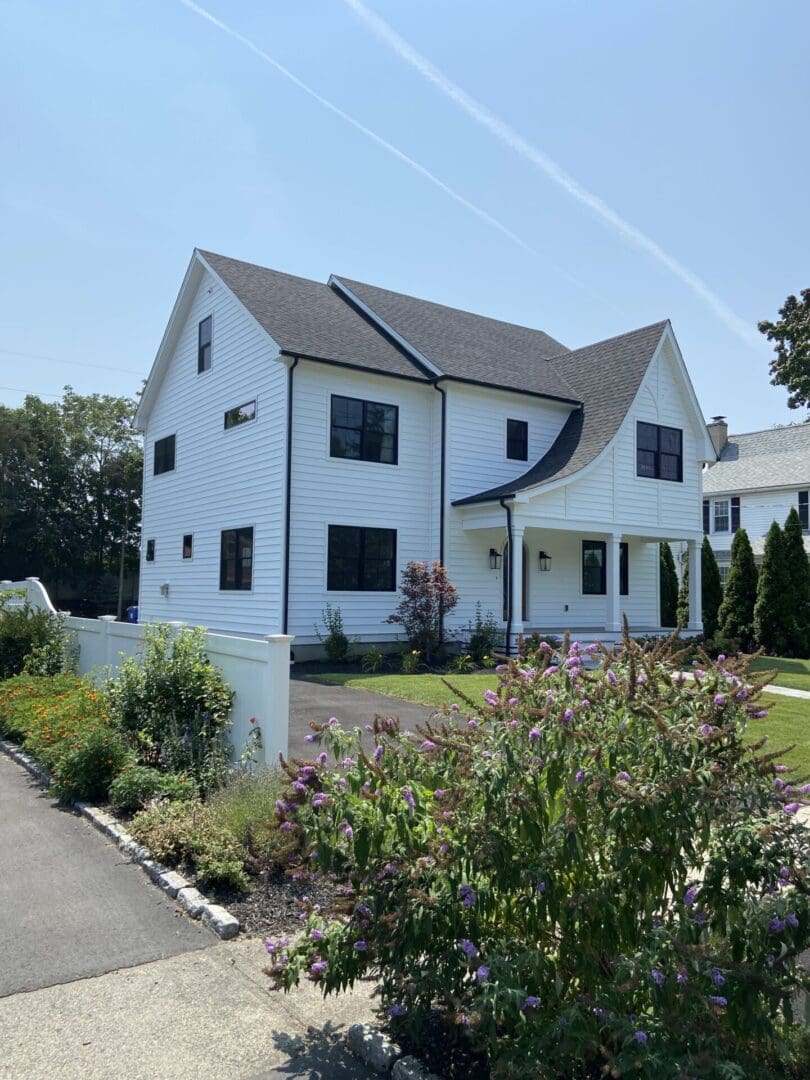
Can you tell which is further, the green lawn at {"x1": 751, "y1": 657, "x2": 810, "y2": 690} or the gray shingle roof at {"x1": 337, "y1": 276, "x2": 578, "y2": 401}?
the gray shingle roof at {"x1": 337, "y1": 276, "x2": 578, "y2": 401}

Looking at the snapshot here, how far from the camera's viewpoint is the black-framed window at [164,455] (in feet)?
72.2

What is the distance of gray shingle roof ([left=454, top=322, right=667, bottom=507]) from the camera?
18297 mm

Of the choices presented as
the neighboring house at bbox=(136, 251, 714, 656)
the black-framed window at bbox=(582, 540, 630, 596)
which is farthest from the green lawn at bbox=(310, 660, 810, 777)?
the black-framed window at bbox=(582, 540, 630, 596)

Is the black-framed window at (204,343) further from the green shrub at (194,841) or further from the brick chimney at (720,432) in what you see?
the brick chimney at (720,432)

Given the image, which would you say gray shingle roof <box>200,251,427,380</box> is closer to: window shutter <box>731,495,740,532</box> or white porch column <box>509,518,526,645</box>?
white porch column <box>509,518,526,645</box>

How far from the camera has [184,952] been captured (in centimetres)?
397

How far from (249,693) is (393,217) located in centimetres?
999

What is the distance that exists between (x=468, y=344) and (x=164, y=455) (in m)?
9.42

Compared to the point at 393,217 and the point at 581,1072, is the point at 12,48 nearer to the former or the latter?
the point at 393,217

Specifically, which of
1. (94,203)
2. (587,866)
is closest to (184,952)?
(587,866)

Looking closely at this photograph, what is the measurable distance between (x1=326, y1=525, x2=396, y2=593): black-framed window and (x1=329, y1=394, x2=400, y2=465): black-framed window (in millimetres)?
1706

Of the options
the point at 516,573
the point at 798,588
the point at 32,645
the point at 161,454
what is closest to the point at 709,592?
the point at 798,588

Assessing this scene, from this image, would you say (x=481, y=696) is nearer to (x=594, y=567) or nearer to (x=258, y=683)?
(x=258, y=683)

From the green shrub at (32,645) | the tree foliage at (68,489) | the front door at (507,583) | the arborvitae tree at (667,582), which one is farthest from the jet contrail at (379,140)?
the tree foliage at (68,489)
